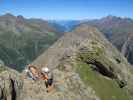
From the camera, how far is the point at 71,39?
60.7 metres

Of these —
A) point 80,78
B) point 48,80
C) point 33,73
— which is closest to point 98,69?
point 80,78

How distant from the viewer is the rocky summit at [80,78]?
24172 mm

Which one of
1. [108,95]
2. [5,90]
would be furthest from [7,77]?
[108,95]

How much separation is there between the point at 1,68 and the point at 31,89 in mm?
3729

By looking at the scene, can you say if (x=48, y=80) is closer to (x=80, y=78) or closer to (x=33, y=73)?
(x=33, y=73)

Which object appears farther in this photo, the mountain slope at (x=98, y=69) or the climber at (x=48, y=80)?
the mountain slope at (x=98, y=69)

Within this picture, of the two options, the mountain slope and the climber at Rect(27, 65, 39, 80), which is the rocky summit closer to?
the mountain slope

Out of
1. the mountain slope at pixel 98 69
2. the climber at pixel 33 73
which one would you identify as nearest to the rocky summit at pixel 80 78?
the mountain slope at pixel 98 69

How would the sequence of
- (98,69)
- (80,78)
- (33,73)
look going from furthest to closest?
1. (98,69)
2. (80,78)
3. (33,73)

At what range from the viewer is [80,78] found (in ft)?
116

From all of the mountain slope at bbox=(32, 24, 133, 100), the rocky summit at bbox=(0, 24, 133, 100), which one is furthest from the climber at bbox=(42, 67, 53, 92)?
the mountain slope at bbox=(32, 24, 133, 100)

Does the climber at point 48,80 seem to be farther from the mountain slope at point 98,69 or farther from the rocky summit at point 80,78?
the mountain slope at point 98,69

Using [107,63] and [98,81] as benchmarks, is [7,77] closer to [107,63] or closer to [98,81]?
[98,81]

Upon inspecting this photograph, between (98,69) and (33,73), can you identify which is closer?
(33,73)
